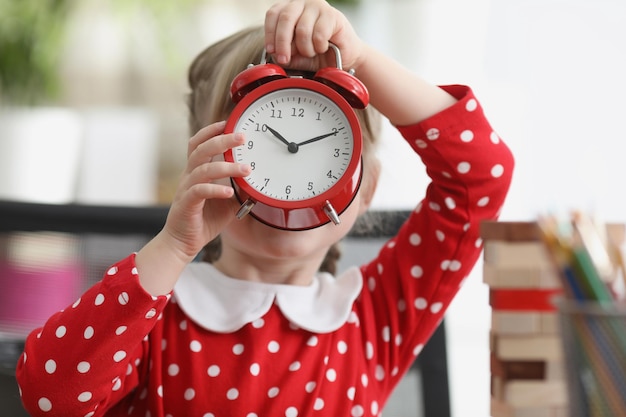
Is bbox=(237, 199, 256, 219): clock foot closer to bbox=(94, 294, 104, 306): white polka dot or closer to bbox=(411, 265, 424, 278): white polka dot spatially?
bbox=(94, 294, 104, 306): white polka dot

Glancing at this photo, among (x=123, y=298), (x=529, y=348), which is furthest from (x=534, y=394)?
(x=123, y=298)

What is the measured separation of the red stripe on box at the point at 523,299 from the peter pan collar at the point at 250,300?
380mm

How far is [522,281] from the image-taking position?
52 centimetres

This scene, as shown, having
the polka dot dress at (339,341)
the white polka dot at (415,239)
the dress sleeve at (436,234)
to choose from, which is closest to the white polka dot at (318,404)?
the polka dot dress at (339,341)

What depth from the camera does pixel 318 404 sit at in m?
0.85

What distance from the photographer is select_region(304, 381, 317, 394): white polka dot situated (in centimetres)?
85

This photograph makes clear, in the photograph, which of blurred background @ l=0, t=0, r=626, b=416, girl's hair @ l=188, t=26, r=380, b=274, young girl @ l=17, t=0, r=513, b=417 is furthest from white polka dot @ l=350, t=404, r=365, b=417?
blurred background @ l=0, t=0, r=626, b=416

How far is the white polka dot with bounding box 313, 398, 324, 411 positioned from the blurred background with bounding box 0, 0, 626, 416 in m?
1.07

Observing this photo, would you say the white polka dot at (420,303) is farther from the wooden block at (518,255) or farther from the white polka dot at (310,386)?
the wooden block at (518,255)

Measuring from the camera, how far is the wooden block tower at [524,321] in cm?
51

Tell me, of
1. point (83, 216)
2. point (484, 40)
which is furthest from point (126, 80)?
point (83, 216)

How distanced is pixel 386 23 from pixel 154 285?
1749 mm

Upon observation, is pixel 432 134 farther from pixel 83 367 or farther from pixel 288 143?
pixel 83 367

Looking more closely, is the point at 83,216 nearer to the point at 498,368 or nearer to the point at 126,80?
the point at 498,368
